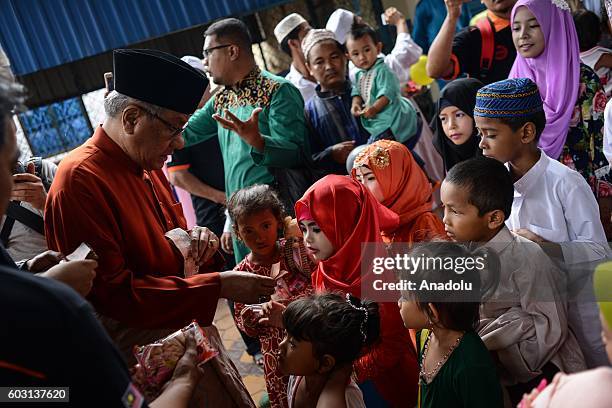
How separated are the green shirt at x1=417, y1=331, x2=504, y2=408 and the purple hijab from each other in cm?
137

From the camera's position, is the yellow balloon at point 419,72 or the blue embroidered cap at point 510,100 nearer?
the blue embroidered cap at point 510,100

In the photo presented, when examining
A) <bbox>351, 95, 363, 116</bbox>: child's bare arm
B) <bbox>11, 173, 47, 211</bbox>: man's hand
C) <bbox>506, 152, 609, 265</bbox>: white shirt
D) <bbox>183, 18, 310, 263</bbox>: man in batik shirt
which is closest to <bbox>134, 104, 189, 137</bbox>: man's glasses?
<bbox>11, 173, 47, 211</bbox>: man's hand

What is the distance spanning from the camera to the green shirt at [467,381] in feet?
5.59

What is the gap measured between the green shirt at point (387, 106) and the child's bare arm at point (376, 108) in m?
0.03

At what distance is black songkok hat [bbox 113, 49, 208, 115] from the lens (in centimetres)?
200

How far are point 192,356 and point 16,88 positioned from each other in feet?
2.48

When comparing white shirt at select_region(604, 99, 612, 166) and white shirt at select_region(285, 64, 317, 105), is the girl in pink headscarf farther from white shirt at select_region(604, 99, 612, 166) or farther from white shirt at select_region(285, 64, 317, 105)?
white shirt at select_region(285, 64, 317, 105)

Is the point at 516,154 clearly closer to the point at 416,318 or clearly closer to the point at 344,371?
the point at 416,318

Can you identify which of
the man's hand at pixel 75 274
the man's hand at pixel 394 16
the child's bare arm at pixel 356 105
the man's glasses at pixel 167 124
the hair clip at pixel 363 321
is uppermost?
the man's hand at pixel 394 16

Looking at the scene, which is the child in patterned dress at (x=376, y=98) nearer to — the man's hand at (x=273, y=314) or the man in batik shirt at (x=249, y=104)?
the man in batik shirt at (x=249, y=104)

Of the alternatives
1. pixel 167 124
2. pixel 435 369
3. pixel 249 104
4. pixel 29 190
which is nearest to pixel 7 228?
pixel 29 190

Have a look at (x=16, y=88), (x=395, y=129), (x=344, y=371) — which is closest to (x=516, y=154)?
(x=344, y=371)

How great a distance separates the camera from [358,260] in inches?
95.1

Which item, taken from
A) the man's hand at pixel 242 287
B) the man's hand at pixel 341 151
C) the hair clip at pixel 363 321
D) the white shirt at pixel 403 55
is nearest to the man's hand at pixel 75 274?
the man's hand at pixel 242 287
